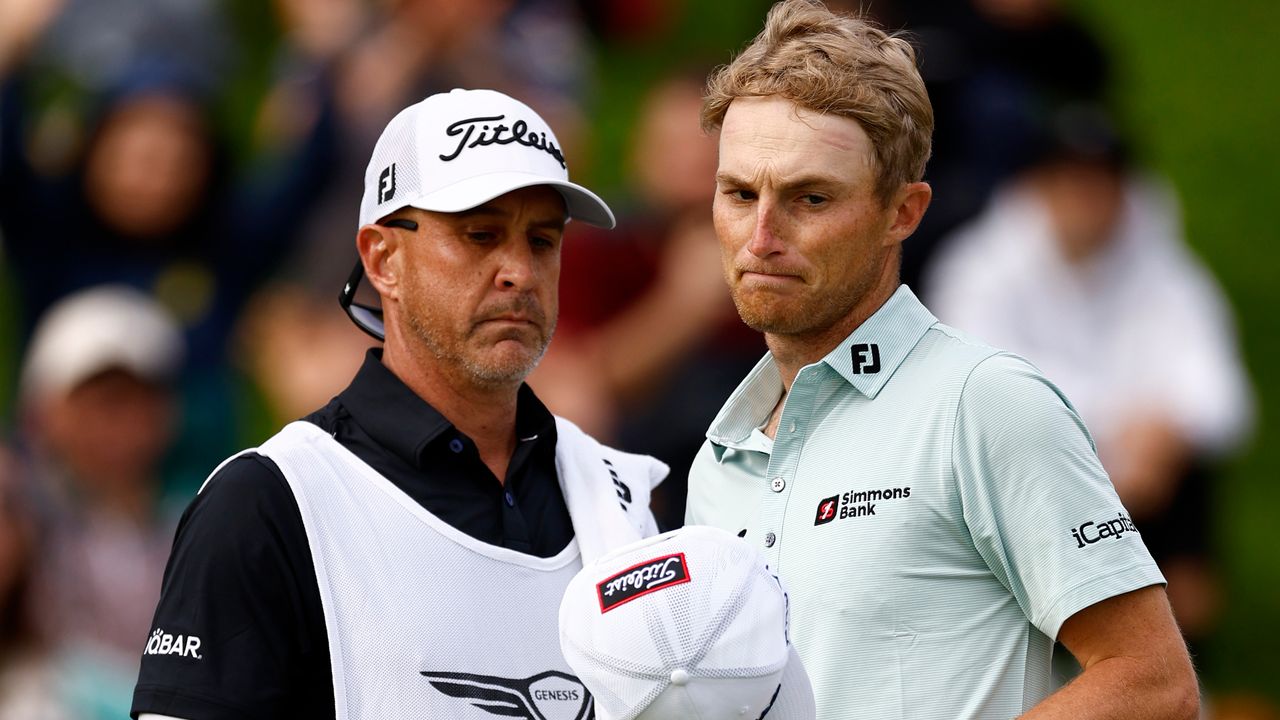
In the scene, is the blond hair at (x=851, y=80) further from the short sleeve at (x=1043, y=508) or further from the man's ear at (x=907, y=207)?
the short sleeve at (x=1043, y=508)

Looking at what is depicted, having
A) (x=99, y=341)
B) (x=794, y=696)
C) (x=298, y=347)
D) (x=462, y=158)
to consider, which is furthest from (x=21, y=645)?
(x=794, y=696)

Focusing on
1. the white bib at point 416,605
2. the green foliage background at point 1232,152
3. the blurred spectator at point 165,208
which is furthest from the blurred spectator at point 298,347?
the white bib at point 416,605

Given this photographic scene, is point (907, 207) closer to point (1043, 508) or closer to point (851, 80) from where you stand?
point (851, 80)

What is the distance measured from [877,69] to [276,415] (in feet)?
19.6

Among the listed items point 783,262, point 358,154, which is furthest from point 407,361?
point 358,154

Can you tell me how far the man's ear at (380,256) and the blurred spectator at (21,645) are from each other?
3.51 m

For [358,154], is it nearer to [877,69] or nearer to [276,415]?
[276,415]

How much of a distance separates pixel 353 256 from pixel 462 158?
4748 millimetres

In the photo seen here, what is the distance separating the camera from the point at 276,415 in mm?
8727

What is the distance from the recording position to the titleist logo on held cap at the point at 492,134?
12.1ft

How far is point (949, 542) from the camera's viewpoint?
120 inches

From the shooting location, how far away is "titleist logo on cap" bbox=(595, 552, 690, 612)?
2.81m

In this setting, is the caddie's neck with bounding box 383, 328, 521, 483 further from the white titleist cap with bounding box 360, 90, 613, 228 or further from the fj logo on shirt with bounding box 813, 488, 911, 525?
the fj logo on shirt with bounding box 813, 488, 911, 525

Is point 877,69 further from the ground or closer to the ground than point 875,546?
further from the ground
